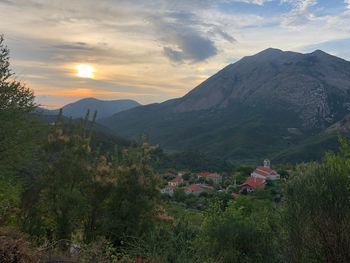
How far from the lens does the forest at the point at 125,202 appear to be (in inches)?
539

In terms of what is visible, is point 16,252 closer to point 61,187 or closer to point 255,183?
point 61,187

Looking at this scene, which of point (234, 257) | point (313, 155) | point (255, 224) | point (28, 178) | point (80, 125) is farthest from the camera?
point (313, 155)

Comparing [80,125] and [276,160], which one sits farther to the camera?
[276,160]

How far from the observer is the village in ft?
323

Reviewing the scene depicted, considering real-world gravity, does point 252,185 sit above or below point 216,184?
above

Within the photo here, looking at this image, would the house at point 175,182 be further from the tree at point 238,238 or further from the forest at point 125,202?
the tree at point 238,238

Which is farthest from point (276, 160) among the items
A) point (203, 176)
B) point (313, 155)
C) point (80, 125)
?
point (80, 125)

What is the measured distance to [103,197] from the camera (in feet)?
74.4

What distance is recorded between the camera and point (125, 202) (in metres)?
21.8

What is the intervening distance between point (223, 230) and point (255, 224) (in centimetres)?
155

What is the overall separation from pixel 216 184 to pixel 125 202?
95165mm

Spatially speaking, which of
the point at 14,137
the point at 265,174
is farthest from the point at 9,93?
the point at 265,174

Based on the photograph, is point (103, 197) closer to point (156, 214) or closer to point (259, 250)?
point (156, 214)

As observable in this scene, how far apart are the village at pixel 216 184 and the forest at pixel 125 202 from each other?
67.2 meters
